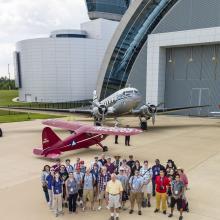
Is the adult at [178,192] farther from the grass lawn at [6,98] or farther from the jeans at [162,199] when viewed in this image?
the grass lawn at [6,98]

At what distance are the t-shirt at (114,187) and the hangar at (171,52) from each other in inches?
1523

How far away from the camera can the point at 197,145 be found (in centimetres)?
2469

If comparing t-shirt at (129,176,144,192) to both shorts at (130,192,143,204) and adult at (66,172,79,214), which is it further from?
adult at (66,172,79,214)

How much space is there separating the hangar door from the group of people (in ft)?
123

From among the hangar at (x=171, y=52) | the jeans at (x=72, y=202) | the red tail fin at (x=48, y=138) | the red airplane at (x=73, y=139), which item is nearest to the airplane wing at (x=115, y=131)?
the red airplane at (x=73, y=139)

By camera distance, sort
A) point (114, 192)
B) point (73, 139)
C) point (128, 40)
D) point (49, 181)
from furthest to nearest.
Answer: point (128, 40)
point (73, 139)
point (49, 181)
point (114, 192)

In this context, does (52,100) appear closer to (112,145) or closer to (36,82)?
(36,82)

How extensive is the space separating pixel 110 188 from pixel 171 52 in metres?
43.6

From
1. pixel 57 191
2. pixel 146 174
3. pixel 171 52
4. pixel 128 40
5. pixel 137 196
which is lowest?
pixel 137 196

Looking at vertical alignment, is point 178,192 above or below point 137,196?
above

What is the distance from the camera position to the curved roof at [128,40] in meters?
54.6

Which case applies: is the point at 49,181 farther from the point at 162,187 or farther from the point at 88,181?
the point at 162,187

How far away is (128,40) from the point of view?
57.9 m

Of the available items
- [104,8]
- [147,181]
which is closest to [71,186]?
[147,181]
